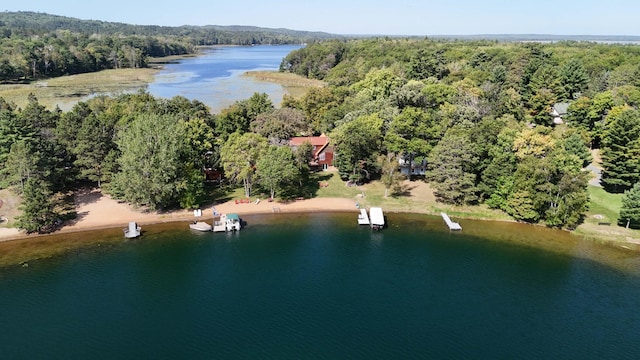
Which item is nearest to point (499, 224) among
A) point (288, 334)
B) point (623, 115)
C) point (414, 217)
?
point (414, 217)

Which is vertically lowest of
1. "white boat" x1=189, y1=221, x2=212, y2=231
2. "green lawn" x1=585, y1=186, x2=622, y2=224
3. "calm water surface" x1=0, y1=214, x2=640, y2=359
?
"calm water surface" x1=0, y1=214, x2=640, y2=359

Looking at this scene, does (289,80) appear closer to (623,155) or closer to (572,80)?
(572,80)

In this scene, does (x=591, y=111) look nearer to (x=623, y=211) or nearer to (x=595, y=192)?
(x=595, y=192)

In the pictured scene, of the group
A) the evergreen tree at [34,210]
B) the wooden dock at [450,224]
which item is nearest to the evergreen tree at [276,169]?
the wooden dock at [450,224]

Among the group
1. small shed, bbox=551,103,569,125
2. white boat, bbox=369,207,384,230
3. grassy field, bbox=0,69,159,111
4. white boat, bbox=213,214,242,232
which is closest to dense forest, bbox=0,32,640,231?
white boat, bbox=213,214,242,232

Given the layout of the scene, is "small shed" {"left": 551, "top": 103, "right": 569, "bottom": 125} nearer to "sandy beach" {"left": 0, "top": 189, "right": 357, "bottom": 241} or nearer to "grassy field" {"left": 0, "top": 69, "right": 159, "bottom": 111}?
"sandy beach" {"left": 0, "top": 189, "right": 357, "bottom": 241}

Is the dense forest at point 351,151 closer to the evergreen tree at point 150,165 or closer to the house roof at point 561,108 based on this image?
the evergreen tree at point 150,165
